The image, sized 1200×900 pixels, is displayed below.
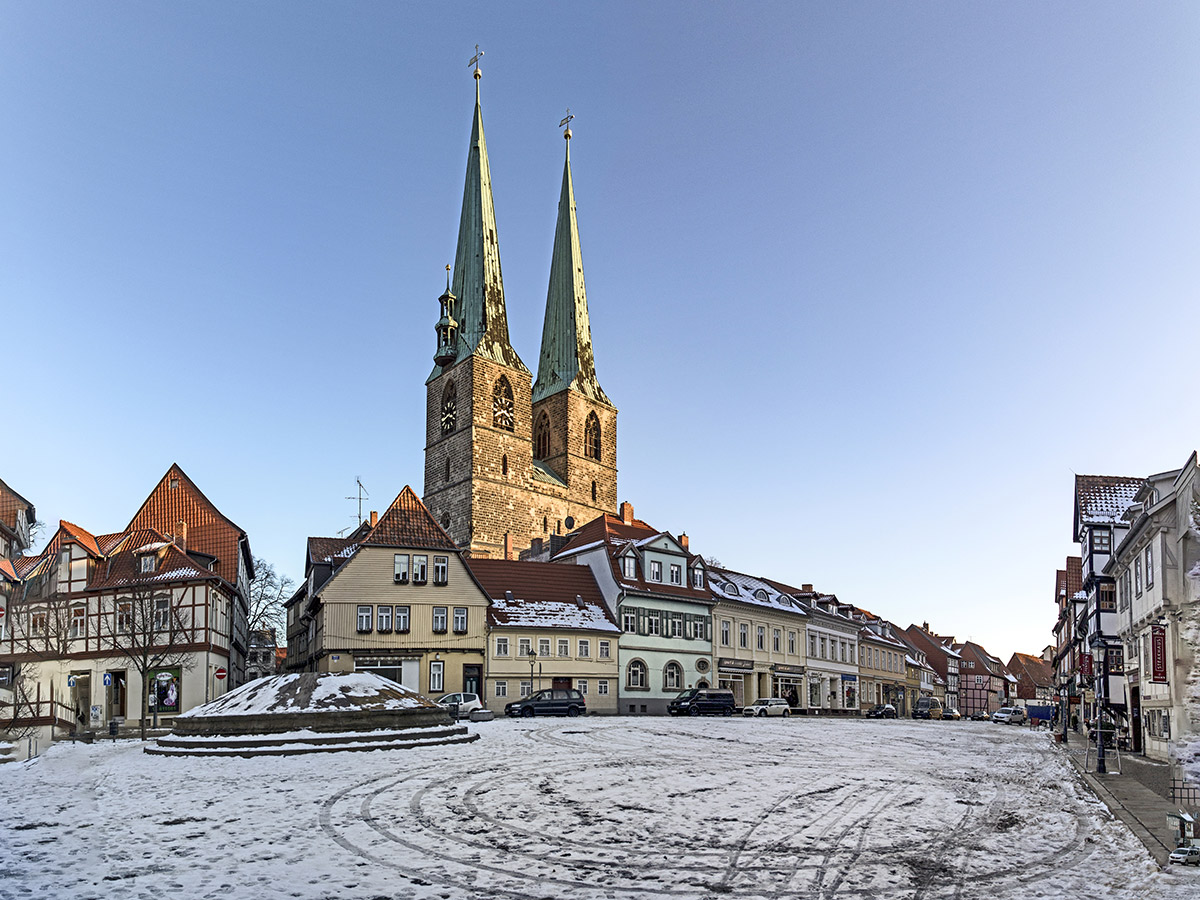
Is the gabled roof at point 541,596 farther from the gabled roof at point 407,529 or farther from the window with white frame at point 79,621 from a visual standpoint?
the window with white frame at point 79,621

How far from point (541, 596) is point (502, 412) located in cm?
4204

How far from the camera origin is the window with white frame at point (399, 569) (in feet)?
176

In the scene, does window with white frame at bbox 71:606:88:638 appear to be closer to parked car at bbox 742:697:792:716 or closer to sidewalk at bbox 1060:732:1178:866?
parked car at bbox 742:697:792:716

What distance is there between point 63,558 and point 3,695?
13.6 meters

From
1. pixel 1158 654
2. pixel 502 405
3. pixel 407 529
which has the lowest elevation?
pixel 1158 654

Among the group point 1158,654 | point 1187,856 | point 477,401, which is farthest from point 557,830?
point 477,401

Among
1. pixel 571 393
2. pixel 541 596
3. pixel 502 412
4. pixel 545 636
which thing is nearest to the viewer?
pixel 545 636

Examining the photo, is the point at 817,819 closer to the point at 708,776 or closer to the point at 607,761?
the point at 708,776

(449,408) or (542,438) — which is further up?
(449,408)

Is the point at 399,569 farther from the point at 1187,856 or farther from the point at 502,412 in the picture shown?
the point at 502,412

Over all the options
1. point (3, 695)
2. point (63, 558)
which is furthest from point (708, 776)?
point (63, 558)

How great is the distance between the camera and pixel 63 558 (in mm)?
50438

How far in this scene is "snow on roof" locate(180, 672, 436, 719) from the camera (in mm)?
28134

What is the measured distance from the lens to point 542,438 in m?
112
